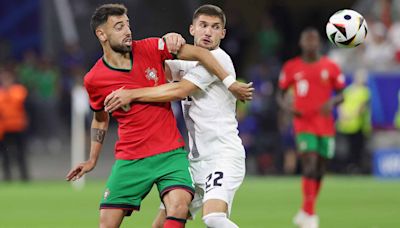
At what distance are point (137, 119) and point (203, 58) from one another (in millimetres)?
760

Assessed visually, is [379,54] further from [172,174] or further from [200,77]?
[172,174]

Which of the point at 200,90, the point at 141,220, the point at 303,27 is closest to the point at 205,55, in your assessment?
→ the point at 200,90

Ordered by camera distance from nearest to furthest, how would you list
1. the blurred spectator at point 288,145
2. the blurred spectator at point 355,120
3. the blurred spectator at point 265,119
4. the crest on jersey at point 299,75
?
the crest on jersey at point 299,75 < the blurred spectator at point 355,120 < the blurred spectator at point 288,145 < the blurred spectator at point 265,119

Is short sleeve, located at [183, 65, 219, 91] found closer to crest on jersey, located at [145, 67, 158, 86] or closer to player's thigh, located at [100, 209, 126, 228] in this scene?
crest on jersey, located at [145, 67, 158, 86]

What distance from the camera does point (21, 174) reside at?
24.2 metres

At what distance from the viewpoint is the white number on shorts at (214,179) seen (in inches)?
372

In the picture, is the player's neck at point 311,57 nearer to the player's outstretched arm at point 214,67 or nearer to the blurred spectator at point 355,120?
the player's outstretched arm at point 214,67

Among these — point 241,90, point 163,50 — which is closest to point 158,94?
point 163,50

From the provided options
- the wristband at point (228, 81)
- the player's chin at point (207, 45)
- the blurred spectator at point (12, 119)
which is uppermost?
the player's chin at point (207, 45)

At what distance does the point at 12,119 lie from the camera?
78.6ft

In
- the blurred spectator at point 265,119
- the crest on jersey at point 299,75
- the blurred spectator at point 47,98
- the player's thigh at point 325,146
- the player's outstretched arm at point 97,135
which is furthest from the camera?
the blurred spectator at point 47,98

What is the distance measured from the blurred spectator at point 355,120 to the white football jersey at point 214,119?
14.5 m

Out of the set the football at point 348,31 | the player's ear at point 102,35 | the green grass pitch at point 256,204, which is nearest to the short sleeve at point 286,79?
the green grass pitch at point 256,204

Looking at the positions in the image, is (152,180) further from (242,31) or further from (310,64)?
(242,31)
